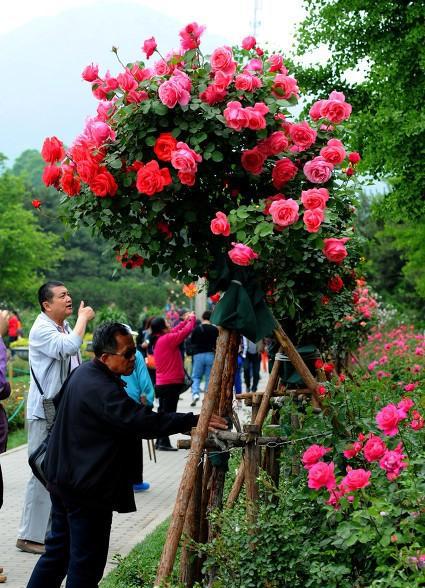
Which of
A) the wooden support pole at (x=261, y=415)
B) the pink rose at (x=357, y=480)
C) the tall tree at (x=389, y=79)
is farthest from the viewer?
the tall tree at (x=389, y=79)

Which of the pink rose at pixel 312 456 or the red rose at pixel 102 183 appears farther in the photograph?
the red rose at pixel 102 183

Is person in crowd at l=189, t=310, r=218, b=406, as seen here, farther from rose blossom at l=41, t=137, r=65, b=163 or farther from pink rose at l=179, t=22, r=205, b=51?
pink rose at l=179, t=22, r=205, b=51

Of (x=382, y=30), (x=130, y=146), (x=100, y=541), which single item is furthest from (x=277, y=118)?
(x=382, y=30)

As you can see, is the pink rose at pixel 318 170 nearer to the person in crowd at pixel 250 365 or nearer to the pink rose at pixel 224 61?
the pink rose at pixel 224 61

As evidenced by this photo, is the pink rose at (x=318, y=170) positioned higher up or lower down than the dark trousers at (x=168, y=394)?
higher up

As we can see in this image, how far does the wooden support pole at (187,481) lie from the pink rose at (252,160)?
3.14ft

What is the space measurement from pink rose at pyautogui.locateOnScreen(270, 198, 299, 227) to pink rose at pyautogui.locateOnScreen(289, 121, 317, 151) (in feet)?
1.48

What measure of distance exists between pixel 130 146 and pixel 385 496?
202 centimetres

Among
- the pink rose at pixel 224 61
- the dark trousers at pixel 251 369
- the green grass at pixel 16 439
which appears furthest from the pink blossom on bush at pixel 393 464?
the dark trousers at pixel 251 369

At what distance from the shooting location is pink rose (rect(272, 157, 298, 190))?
15.8ft

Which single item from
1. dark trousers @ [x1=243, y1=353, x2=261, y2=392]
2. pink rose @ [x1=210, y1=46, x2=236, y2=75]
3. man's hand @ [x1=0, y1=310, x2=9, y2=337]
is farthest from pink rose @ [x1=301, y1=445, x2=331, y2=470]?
dark trousers @ [x1=243, y1=353, x2=261, y2=392]

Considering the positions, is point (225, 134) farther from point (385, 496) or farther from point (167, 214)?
point (385, 496)

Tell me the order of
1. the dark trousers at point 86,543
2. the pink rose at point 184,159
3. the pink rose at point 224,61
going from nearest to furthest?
the pink rose at point 184,159, the pink rose at point 224,61, the dark trousers at point 86,543

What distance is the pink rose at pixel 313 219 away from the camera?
4.38 meters
